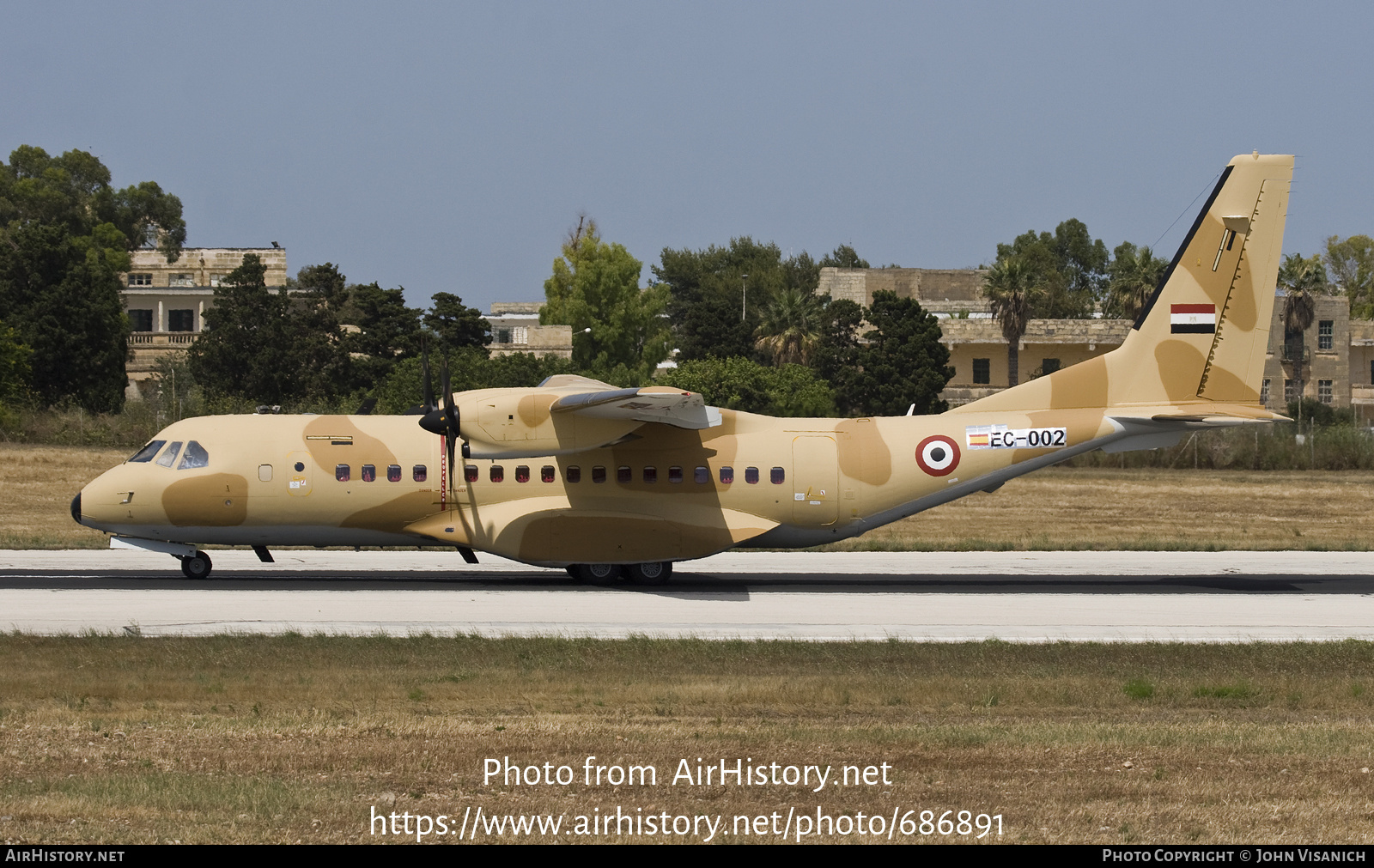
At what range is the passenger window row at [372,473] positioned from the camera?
78.6 feet

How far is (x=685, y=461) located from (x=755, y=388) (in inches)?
1645

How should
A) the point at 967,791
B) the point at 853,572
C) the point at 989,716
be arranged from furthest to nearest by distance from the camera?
the point at 853,572 < the point at 989,716 < the point at 967,791

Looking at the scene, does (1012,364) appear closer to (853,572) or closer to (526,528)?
(853,572)

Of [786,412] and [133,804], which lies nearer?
[133,804]

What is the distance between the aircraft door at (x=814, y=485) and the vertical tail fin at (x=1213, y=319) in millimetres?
2882

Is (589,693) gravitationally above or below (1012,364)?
below

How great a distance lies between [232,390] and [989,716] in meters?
59.5

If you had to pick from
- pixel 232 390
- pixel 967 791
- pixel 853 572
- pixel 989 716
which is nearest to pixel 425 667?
pixel 989 716

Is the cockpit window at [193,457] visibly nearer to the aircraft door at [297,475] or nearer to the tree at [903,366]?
the aircraft door at [297,475]

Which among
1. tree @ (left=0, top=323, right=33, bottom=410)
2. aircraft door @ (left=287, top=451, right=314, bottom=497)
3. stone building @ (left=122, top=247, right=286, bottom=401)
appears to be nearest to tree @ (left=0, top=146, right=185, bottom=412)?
tree @ (left=0, top=323, right=33, bottom=410)

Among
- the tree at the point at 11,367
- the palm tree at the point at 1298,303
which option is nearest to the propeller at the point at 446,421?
the tree at the point at 11,367

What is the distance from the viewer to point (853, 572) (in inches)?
1077
